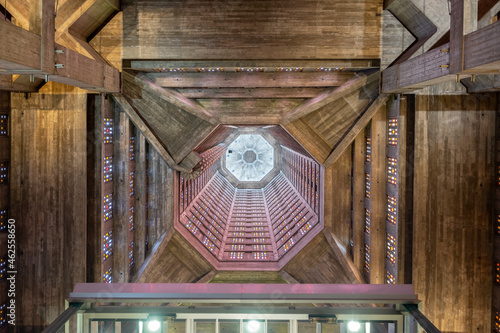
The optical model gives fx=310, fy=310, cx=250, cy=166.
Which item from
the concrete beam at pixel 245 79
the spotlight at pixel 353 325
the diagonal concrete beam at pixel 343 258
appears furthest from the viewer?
the diagonal concrete beam at pixel 343 258

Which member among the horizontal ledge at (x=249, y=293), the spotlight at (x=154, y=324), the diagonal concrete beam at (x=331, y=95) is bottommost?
the spotlight at (x=154, y=324)

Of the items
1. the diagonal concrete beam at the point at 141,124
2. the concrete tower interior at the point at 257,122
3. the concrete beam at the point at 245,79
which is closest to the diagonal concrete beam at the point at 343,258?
the concrete tower interior at the point at 257,122

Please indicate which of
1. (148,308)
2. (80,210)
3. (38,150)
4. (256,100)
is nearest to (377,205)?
(256,100)

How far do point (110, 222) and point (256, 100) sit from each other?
38.9ft

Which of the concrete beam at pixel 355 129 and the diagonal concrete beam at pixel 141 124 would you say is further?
the diagonal concrete beam at pixel 141 124

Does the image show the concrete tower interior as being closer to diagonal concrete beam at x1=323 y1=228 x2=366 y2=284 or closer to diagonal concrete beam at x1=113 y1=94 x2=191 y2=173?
diagonal concrete beam at x1=113 y1=94 x2=191 y2=173

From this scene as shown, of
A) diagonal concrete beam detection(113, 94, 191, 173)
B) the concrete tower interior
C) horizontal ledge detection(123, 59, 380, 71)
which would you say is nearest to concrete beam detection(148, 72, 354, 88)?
the concrete tower interior

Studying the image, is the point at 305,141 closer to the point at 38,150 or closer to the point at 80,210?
the point at 80,210

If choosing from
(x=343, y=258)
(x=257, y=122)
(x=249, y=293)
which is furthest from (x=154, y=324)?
(x=343, y=258)

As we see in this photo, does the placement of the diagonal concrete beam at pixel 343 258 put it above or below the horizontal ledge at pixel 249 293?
below

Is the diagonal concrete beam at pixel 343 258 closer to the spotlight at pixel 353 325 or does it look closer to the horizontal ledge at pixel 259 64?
the horizontal ledge at pixel 259 64

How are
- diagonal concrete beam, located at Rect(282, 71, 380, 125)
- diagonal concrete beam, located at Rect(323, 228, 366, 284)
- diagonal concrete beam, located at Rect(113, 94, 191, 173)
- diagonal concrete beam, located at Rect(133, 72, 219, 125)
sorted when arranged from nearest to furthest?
diagonal concrete beam, located at Rect(282, 71, 380, 125), diagonal concrete beam, located at Rect(133, 72, 219, 125), diagonal concrete beam, located at Rect(113, 94, 191, 173), diagonal concrete beam, located at Rect(323, 228, 366, 284)

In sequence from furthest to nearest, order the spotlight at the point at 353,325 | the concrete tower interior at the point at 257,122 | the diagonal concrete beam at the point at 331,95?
the diagonal concrete beam at the point at 331,95 → the concrete tower interior at the point at 257,122 → the spotlight at the point at 353,325

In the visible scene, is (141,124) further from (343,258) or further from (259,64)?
(343,258)
